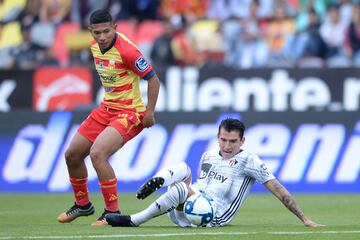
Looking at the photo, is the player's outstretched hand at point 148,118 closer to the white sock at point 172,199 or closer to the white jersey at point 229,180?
the white jersey at point 229,180

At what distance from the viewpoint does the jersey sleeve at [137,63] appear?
10.9 metres

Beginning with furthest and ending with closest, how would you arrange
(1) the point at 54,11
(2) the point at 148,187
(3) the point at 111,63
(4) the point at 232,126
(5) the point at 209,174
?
1. (1) the point at 54,11
2. (3) the point at 111,63
3. (5) the point at 209,174
4. (4) the point at 232,126
5. (2) the point at 148,187

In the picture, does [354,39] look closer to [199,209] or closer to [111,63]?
[111,63]

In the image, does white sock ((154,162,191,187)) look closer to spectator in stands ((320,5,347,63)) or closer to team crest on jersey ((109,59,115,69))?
team crest on jersey ((109,59,115,69))

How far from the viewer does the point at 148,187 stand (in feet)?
30.9

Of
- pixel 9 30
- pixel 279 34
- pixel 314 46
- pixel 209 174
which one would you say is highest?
pixel 9 30

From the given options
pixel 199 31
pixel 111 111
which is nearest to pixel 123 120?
pixel 111 111

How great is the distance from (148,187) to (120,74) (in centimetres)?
203

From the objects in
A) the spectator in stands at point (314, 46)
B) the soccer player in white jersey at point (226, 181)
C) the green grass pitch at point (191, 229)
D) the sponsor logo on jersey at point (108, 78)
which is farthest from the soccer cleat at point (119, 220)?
the spectator in stands at point (314, 46)

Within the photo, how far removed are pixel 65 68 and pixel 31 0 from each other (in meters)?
3.67

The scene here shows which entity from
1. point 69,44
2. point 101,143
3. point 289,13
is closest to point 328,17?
point 289,13

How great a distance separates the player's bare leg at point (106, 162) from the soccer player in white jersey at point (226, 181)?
54 centimetres

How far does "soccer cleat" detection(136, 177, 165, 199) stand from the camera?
9406mm

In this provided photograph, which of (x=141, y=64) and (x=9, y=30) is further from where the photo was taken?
(x=9, y=30)
